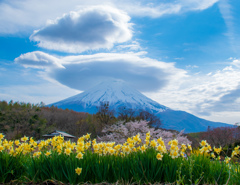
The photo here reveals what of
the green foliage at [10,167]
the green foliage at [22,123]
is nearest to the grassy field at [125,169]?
the green foliage at [10,167]

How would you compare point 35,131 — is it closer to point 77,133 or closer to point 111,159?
point 77,133

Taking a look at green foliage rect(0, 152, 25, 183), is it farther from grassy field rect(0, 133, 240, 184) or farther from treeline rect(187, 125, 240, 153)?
treeline rect(187, 125, 240, 153)

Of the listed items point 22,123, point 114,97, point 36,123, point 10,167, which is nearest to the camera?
point 10,167

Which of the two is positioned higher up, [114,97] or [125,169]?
[114,97]

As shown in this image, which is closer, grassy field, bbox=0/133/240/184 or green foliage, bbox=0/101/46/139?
grassy field, bbox=0/133/240/184

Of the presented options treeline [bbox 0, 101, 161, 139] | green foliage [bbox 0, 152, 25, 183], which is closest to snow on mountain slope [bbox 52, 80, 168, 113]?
treeline [bbox 0, 101, 161, 139]

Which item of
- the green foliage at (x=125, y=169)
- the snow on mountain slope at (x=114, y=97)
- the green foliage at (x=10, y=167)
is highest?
the snow on mountain slope at (x=114, y=97)

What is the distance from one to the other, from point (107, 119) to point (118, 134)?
41.2 ft

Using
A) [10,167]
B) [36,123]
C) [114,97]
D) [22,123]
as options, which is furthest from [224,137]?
[114,97]

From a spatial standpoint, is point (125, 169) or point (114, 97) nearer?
point (125, 169)

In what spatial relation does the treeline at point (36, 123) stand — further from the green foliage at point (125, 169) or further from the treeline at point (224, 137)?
the green foliage at point (125, 169)

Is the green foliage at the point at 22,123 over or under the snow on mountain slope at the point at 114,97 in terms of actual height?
under

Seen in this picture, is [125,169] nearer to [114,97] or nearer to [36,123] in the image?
[36,123]

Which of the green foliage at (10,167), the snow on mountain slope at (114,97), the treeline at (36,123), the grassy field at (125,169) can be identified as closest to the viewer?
the grassy field at (125,169)
